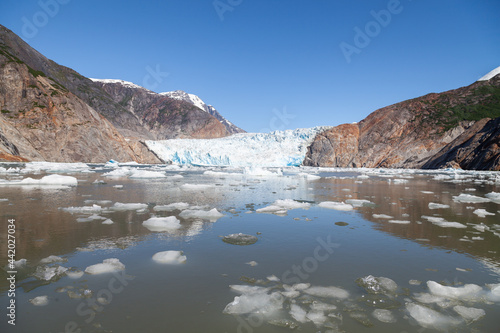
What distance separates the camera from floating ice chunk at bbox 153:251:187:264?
3.60 m

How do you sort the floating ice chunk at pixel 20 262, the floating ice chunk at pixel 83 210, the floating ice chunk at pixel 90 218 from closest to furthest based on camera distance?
the floating ice chunk at pixel 20 262 < the floating ice chunk at pixel 90 218 < the floating ice chunk at pixel 83 210

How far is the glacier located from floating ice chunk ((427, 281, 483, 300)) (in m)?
54.5

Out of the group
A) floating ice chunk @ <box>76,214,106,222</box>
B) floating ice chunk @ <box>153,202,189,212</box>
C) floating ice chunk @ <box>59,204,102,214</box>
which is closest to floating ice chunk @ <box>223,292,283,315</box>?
floating ice chunk @ <box>76,214,106,222</box>

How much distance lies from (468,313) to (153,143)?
65.8m

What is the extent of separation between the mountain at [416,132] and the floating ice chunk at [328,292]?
47.1 meters

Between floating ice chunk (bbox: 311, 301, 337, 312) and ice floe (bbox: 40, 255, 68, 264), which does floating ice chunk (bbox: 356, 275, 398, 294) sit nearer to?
floating ice chunk (bbox: 311, 301, 337, 312)

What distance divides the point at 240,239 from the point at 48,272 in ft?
8.28

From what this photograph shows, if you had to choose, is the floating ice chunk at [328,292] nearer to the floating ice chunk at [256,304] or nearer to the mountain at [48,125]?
the floating ice chunk at [256,304]

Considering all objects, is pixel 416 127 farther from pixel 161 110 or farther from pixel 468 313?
pixel 161 110

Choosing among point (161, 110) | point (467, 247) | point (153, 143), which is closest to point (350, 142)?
point (153, 143)

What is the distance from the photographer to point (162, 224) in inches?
214

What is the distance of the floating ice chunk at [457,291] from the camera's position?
110 inches

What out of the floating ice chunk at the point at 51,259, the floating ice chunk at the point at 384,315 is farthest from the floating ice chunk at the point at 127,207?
the floating ice chunk at the point at 384,315

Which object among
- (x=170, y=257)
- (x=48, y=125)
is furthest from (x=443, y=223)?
(x=48, y=125)
